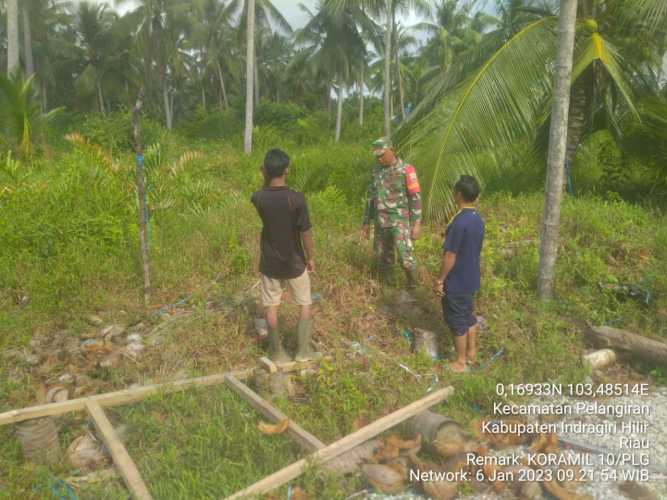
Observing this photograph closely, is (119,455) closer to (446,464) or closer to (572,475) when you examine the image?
(446,464)

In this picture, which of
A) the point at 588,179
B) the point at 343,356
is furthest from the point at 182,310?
the point at 588,179

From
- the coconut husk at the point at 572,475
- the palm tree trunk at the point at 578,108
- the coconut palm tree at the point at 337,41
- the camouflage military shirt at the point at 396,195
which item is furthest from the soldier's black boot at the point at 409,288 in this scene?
the coconut palm tree at the point at 337,41

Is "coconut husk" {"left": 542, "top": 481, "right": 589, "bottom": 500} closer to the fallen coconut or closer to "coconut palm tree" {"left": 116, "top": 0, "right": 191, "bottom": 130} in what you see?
the fallen coconut

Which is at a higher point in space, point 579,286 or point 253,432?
point 579,286

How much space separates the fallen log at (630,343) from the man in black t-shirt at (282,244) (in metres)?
2.55

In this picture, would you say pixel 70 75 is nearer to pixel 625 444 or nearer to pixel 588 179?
pixel 588 179

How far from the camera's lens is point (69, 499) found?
2645 mm

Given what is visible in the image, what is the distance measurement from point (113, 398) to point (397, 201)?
2920mm

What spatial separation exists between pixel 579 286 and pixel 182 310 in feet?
13.1

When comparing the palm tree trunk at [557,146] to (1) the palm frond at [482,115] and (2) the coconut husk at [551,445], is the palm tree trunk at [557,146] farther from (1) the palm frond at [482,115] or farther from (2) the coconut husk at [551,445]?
(2) the coconut husk at [551,445]

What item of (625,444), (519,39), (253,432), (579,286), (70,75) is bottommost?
(625,444)

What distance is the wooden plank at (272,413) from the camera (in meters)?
2.96

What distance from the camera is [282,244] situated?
12.2 feet

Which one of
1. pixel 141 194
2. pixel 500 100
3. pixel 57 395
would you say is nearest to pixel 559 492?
pixel 57 395
